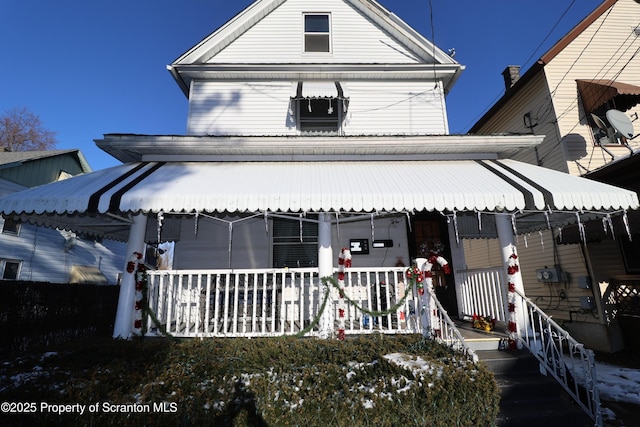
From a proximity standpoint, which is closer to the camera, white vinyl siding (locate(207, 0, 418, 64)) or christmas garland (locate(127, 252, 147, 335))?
christmas garland (locate(127, 252, 147, 335))

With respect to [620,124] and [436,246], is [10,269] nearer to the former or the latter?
[436,246]

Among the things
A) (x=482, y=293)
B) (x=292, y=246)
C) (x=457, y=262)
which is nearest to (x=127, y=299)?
(x=292, y=246)

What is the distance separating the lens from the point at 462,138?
23.5 ft

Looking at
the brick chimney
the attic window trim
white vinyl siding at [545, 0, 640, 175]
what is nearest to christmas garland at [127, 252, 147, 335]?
the attic window trim

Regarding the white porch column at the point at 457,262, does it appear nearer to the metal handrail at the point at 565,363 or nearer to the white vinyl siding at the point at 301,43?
the metal handrail at the point at 565,363

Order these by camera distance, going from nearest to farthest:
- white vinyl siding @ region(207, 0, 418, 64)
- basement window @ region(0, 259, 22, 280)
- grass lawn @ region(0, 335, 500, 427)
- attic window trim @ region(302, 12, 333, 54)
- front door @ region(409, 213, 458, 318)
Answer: grass lawn @ region(0, 335, 500, 427)
front door @ region(409, 213, 458, 318)
white vinyl siding @ region(207, 0, 418, 64)
attic window trim @ region(302, 12, 333, 54)
basement window @ region(0, 259, 22, 280)

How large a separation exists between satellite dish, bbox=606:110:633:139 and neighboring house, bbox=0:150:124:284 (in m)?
20.1

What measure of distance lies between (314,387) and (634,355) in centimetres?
1053

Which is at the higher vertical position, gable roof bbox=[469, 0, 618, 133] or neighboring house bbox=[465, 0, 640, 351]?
gable roof bbox=[469, 0, 618, 133]

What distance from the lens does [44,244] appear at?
1634 cm

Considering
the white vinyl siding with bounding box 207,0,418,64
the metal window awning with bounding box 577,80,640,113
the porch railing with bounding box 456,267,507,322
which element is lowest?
the porch railing with bounding box 456,267,507,322

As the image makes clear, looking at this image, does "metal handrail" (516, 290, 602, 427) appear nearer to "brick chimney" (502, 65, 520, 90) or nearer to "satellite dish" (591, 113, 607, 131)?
"satellite dish" (591, 113, 607, 131)

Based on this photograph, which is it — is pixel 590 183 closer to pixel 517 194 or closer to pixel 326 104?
pixel 517 194

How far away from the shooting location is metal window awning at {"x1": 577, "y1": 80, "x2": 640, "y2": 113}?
1044cm
